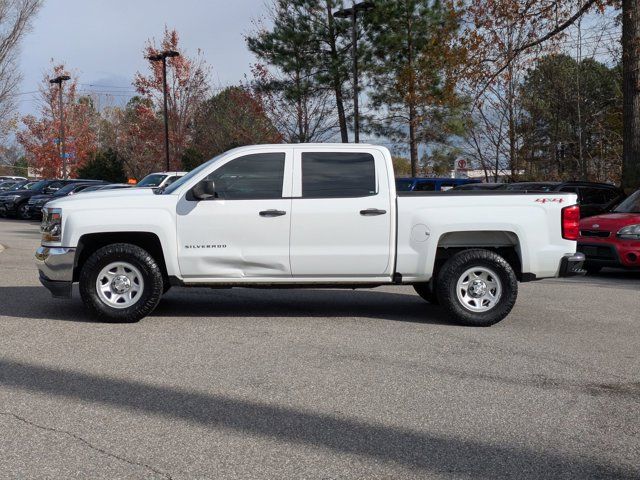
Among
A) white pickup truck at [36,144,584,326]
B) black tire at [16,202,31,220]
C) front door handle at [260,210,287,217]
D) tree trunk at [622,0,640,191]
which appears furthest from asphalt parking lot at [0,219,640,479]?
black tire at [16,202,31,220]

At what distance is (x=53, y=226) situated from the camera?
353 inches

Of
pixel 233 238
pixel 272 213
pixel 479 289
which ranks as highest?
pixel 272 213

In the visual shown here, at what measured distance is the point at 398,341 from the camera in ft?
26.5

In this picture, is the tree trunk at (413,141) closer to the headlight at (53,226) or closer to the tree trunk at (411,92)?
the tree trunk at (411,92)

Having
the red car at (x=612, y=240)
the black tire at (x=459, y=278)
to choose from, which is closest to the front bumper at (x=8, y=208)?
the red car at (x=612, y=240)

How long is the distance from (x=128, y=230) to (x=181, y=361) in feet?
7.51

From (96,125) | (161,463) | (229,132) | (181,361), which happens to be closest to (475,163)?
Answer: (229,132)

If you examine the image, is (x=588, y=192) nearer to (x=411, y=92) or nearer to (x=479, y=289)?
(x=479, y=289)

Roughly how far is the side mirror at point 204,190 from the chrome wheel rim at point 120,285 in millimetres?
1060

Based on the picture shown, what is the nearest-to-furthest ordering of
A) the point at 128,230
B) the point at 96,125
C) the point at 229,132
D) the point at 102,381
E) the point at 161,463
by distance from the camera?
1. the point at 161,463
2. the point at 102,381
3. the point at 128,230
4. the point at 229,132
5. the point at 96,125

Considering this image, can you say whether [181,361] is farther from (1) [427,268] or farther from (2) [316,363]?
(1) [427,268]

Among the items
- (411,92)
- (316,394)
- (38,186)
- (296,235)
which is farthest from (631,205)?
(38,186)

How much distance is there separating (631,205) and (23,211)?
2824 cm

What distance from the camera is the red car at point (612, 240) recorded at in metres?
14.0
